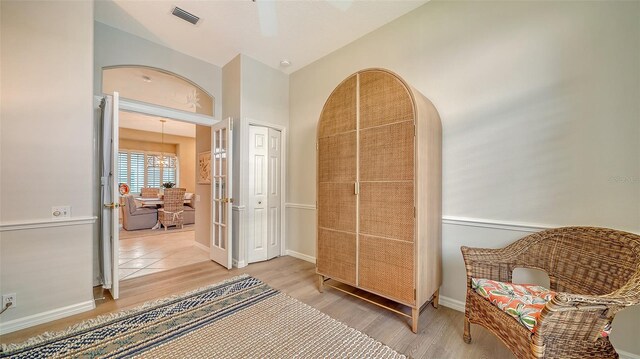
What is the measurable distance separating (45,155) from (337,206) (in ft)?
8.89

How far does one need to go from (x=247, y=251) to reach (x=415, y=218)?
2569 millimetres

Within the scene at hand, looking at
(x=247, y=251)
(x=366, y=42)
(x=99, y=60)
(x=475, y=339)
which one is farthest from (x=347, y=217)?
(x=99, y=60)

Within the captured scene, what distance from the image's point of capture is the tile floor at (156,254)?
11.0 feet

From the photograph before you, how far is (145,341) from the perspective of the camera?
5.80ft

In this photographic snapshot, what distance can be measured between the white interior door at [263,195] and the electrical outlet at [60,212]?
1854mm

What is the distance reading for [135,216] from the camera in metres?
6.14

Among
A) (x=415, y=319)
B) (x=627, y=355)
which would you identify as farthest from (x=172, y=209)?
(x=627, y=355)

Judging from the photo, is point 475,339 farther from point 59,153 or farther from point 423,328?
point 59,153

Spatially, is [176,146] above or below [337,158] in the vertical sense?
above

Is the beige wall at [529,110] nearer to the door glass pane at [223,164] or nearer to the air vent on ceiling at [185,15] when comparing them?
the air vent on ceiling at [185,15]

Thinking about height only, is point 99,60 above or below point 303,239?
above

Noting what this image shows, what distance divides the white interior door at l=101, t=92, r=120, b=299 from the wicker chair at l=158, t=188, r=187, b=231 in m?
3.84

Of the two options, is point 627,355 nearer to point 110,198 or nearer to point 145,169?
point 110,198

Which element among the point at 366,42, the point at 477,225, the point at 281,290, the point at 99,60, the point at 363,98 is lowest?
the point at 281,290
